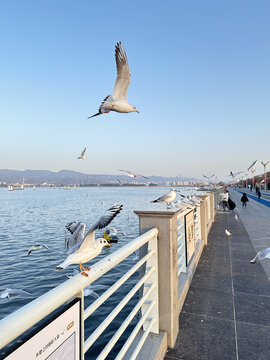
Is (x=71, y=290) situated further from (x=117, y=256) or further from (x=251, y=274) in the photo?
(x=251, y=274)

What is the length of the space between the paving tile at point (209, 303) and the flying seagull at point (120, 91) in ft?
10.8

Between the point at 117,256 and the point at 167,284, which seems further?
the point at 167,284

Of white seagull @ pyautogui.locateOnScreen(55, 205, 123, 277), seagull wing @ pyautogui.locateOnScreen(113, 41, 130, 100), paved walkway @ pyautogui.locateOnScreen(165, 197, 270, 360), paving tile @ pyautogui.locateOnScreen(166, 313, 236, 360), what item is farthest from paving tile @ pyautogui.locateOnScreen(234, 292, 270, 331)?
seagull wing @ pyautogui.locateOnScreen(113, 41, 130, 100)

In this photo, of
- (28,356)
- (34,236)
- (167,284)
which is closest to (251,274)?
(167,284)

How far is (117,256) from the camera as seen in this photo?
1.91 metres

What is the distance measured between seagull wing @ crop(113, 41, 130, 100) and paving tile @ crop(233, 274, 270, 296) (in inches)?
Result: 159

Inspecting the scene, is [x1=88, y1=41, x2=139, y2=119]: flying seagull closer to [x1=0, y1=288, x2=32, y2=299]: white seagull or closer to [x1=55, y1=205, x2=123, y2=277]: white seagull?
[x1=55, y1=205, x2=123, y2=277]: white seagull

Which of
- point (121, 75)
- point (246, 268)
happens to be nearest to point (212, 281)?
point (246, 268)

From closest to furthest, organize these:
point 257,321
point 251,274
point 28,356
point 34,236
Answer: point 28,356 → point 257,321 → point 251,274 → point 34,236

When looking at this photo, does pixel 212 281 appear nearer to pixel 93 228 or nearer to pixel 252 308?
pixel 252 308

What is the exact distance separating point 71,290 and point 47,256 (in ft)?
40.9

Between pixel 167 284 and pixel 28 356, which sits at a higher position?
pixel 28 356

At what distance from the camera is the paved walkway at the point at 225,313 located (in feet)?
9.19

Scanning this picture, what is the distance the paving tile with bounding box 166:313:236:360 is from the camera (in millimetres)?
2738
